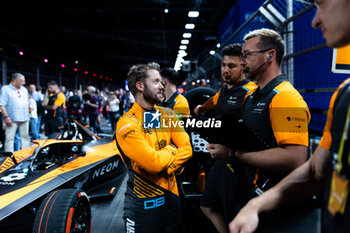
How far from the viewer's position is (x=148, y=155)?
1741 millimetres

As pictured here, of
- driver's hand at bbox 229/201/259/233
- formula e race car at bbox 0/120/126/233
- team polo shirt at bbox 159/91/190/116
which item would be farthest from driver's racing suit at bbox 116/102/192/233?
team polo shirt at bbox 159/91/190/116

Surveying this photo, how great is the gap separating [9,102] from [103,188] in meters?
3.72

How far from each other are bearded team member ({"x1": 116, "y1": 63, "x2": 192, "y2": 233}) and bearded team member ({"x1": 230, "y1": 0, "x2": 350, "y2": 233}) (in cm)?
94

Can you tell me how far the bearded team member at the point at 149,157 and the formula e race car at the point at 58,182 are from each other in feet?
2.01

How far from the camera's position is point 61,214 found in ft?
6.62

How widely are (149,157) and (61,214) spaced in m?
0.92

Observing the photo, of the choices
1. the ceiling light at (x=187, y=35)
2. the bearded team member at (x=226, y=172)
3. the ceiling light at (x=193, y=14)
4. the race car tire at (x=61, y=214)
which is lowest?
the race car tire at (x=61, y=214)

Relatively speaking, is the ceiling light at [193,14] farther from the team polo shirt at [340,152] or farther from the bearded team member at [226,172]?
the team polo shirt at [340,152]

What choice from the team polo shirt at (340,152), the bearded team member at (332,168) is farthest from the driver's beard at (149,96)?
the team polo shirt at (340,152)

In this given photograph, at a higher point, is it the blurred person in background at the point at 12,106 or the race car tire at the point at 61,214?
the blurred person in background at the point at 12,106

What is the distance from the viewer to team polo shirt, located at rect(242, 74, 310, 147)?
4.62 feet

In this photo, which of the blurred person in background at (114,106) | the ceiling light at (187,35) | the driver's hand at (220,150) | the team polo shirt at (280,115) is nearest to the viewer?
the team polo shirt at (280,115)

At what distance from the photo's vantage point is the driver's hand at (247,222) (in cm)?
90

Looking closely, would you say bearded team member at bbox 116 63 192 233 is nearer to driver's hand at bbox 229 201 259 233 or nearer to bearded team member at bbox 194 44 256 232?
bearded team member at bbox 194 44 256 232
